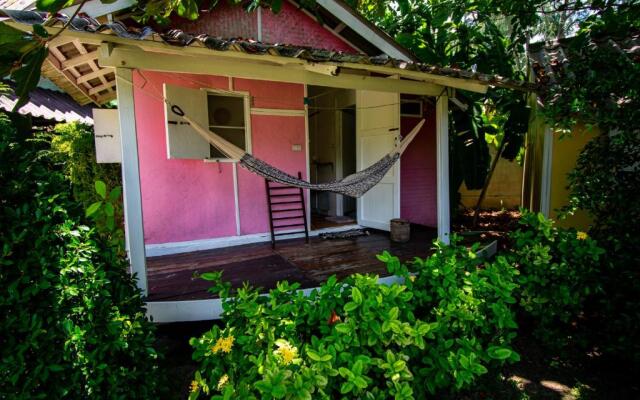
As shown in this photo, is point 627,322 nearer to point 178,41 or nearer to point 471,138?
point 178,41

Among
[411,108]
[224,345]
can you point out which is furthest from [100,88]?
[224,345]

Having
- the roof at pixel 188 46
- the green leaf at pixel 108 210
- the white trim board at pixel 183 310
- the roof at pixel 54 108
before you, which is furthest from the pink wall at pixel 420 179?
the roof at pixel 54 108

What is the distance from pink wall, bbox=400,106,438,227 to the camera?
19.7 feet

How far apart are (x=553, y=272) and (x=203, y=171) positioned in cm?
380

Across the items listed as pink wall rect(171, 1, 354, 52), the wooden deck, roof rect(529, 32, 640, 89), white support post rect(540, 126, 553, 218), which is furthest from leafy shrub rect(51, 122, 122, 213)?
white support post rect(540, 126, 553, 218)

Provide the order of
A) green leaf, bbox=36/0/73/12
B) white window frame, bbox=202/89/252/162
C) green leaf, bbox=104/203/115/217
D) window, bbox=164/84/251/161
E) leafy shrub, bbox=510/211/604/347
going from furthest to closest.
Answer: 1. white window frame, bbox=202/89/252/162
2. window, bbox=164/84/251/161
3. leafy shrub, bbox=510/211/604/347
4. green leaf, bbox=104/203/115/217
5. green leaf, bbox=36/0/73/12

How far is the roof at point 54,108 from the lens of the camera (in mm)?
7629

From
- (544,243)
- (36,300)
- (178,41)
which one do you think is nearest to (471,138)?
(544,243)

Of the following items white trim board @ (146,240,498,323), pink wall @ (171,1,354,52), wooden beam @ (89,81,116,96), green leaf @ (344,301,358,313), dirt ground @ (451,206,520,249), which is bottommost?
dirt ground @ (451,206,520,249)

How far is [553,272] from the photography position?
2438mm

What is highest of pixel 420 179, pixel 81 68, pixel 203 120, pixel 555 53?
pixel 555 53

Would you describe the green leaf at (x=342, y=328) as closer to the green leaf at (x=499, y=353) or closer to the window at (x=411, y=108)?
the green leaf at (x=499, y=353)

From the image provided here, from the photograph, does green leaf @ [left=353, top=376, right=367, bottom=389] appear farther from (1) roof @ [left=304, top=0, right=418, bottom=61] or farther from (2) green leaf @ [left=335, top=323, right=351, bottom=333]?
(1) roof @ [left=304, top=0, right=418, bottom=61]

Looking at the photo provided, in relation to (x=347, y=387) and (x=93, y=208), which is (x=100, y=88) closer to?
(x=93, y=208)
